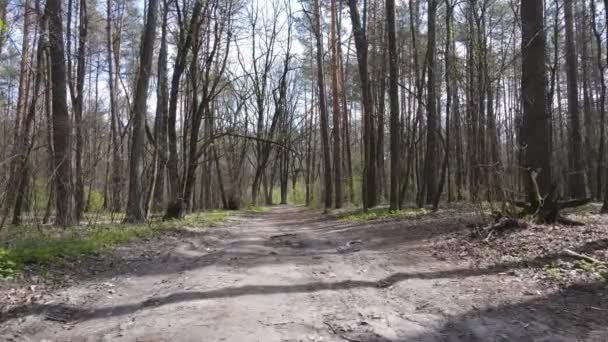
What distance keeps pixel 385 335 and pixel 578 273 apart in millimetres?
3040

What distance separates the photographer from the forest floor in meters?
4.08

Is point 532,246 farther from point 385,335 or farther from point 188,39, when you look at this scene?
point 188,39

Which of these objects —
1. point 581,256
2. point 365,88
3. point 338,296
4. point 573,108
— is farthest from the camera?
point 573,108

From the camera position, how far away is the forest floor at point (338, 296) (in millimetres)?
4078

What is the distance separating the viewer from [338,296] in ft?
17.0

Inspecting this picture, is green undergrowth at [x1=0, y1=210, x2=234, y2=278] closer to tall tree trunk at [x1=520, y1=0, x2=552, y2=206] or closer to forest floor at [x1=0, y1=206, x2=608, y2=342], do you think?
forest floor at [x1=0, y1=206, x2=608, y2=342]

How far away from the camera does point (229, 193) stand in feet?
94.8

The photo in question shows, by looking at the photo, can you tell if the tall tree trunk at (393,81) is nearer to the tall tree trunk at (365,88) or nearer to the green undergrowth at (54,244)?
the tall tree trunk at (365,88)

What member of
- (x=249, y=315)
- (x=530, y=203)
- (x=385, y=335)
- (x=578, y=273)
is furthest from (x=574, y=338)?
(x=530, y=203)

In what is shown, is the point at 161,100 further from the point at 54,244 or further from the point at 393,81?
the point at 54,244

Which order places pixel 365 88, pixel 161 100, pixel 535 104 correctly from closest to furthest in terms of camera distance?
pixel 535 104 → pixel 365 88 → pixel 161 100

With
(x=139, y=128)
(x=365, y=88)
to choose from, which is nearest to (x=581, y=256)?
(x=139, y=128)

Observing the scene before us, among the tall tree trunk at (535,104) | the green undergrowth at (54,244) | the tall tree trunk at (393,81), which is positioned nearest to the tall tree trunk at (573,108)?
the tall tree trunk at (393,81)

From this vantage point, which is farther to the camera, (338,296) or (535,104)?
(535,104)
